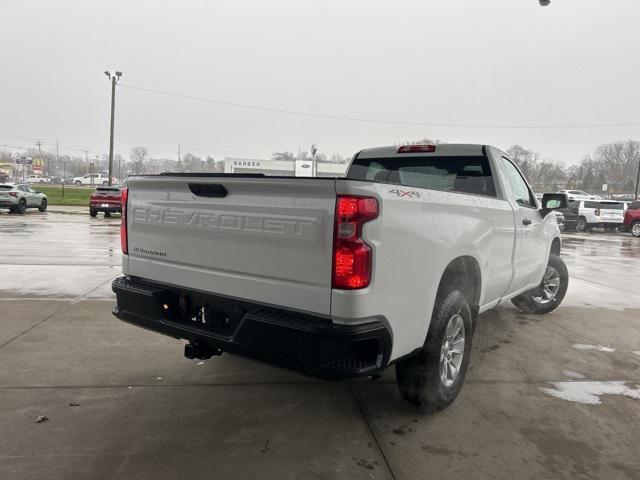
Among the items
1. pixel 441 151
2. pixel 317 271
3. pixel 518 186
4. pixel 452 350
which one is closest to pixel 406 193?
pixel 317 271

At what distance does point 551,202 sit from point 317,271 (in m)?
3.80

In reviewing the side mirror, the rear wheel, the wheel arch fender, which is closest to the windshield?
the side mirror

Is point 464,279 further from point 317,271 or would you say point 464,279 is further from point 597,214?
point 597,214

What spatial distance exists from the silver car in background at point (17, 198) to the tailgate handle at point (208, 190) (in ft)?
76.5

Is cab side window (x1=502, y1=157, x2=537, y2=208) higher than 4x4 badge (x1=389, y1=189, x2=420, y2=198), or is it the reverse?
cab side window (x1=502, y1=157, x2=537, y2=208)

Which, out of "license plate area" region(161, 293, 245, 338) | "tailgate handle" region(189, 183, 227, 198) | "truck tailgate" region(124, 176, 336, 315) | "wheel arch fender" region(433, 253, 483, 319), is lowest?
"license plate area" region(161, 293, 245, 338)

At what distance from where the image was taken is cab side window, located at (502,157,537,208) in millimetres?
4637

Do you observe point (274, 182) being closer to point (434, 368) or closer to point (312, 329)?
point (312, 329)

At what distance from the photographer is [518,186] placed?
4.85 meters

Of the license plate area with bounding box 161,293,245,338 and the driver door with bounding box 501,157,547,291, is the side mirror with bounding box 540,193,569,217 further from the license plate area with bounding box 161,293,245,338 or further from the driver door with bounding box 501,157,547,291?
the license plate area with bounding box 161,293,245,338

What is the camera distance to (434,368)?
310 centimetres

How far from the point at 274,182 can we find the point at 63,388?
8.03 feet

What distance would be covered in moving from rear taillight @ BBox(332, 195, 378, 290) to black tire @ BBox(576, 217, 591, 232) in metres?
26.7

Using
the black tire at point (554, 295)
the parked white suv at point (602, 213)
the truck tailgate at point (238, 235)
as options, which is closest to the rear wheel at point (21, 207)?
the truck tailgate at point (238, 235)
